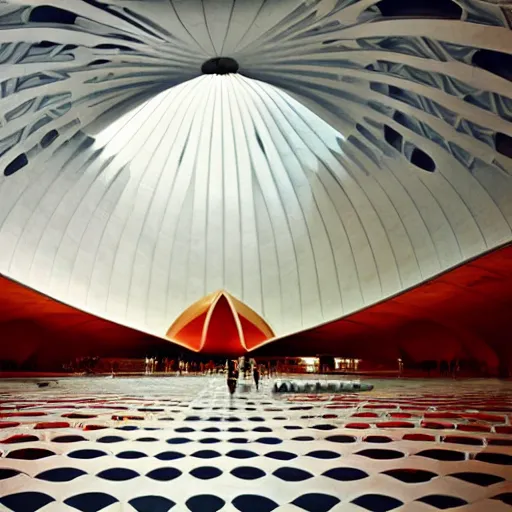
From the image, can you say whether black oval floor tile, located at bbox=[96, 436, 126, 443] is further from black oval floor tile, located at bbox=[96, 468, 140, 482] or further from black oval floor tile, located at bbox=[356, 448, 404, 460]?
black oval floor tile, located at bbox=[356, 448, 404, 460]

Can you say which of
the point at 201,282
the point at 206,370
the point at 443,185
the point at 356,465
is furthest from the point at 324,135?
the point at 356,465

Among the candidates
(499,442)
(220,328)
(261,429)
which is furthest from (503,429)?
(220,328)

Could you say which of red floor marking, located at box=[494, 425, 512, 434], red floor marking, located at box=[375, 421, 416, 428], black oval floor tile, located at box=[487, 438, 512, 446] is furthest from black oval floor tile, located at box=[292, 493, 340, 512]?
red floor marking, located at box=[494, 425, 512, 434]

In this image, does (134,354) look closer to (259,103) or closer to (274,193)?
(274,193)

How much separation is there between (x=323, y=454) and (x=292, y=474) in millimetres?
891

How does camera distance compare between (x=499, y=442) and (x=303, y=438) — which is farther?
(x=303, y=438)

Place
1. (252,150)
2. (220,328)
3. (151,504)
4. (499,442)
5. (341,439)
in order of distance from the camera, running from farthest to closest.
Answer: (252,150)
(220,328)
(341,439)
(499,442)
(151,504)

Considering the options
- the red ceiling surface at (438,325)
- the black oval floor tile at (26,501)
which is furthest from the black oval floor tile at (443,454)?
the red ceiling surface at (438,325)

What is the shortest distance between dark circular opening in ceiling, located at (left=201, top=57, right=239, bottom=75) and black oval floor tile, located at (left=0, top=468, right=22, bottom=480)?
15438mm

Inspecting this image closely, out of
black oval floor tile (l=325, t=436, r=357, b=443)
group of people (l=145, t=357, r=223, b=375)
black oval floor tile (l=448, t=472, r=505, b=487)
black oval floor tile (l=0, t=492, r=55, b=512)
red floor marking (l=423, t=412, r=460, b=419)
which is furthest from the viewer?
group of people (l=145, t=357, r=223, b=375)

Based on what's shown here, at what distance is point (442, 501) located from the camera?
3.39 meters

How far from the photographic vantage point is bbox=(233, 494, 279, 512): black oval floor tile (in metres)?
3.29

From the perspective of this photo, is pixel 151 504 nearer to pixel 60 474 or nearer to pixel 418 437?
pixel 60 474

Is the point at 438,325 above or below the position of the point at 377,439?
above
